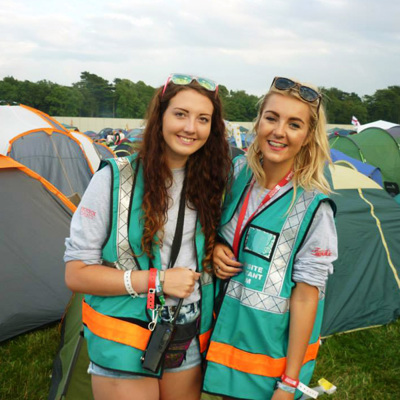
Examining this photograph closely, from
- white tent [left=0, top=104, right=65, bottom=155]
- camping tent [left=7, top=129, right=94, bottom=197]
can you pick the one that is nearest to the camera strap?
camping tent [left=7, top=129, right=94, bottom=197]

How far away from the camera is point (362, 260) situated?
402 centimetres

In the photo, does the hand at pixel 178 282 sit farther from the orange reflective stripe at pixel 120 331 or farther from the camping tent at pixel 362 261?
the camping tent at pixel 362 261

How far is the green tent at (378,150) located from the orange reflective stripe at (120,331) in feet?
26.8

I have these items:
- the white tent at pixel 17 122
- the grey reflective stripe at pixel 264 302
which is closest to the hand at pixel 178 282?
the grey reflective stripe at pixel 264 302

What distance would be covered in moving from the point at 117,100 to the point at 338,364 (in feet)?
216

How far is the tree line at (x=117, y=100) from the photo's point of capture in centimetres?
5800

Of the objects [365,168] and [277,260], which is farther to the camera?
[365,168]

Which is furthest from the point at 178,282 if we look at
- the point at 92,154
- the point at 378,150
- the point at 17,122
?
the point at 378,150

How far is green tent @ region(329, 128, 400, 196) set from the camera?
869 centimetres

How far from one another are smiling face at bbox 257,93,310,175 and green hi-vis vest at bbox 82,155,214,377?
55 cm

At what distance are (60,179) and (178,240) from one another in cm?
596

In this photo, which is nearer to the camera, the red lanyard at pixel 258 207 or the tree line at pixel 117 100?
the red lanyard at pixel 258 207

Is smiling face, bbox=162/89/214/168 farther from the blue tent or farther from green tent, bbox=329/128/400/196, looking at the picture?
green tent, bbox=329/128/400/196

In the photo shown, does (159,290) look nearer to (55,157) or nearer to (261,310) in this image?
(261,310)
